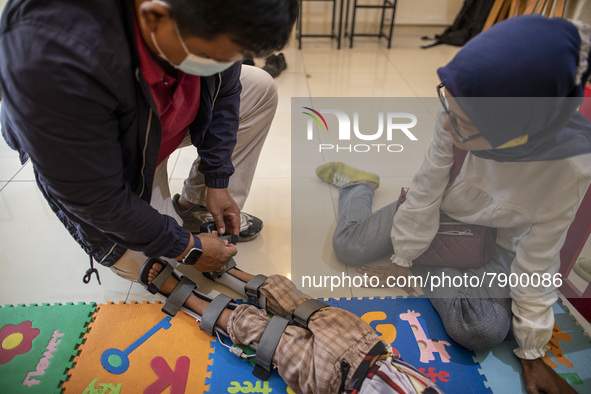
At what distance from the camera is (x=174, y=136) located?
939 mm

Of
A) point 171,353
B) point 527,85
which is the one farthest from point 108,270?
point 527,85

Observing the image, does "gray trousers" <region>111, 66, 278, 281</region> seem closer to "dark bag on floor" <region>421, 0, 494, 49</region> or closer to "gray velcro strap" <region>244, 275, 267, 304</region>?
"gray velcro strap" <region>244, 275, 267, 304</region>

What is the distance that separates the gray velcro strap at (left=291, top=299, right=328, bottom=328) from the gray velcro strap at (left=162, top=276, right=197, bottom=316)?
0.28 metres

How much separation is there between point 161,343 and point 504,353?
2.75 feet

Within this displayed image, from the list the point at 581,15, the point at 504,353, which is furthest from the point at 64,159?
the point at 581,15

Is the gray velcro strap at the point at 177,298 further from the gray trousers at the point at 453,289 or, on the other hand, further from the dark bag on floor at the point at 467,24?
Result: the dark bag on floor at the point at 467,24

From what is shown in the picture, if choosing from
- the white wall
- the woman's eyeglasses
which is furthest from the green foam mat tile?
the white wall

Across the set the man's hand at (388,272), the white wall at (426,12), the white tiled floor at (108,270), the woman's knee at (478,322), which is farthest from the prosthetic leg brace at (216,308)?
the white wall at (426,12)

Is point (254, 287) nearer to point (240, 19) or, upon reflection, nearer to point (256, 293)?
point (256, 293)

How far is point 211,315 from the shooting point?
958mm

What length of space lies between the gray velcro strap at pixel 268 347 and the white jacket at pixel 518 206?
1.33 feet

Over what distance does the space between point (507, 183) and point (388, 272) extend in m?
0.43

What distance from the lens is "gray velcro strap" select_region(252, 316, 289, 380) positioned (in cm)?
87

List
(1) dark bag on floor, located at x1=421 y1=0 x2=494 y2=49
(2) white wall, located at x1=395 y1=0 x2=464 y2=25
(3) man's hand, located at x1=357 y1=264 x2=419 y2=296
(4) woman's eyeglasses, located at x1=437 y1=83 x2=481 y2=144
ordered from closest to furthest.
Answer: (4) woman's eyeglasses, located at x1=437 y1=83 x2=481 y2=144 → (3) man's hand, located at x1=357 y1=264 x2=419 y2=296 → (1) dark bag on floor, located at x1=421 y1=0 x2=494 y2=49 → (2) white wall, located at x1=395 y1=0 x2=464 y2=25
